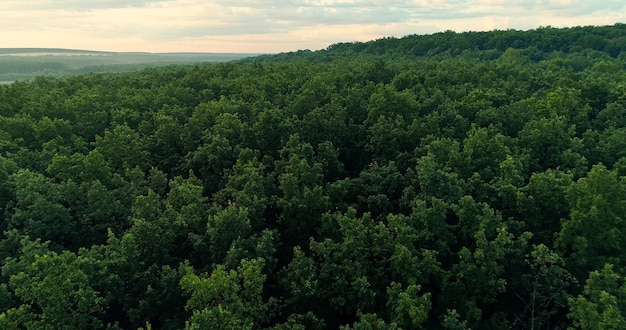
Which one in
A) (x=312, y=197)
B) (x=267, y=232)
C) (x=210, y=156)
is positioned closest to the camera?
(x=267, y=232)

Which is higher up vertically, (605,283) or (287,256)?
(605,283)

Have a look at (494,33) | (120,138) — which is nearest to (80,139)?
(120,138)

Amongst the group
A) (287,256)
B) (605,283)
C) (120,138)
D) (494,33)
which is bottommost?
(287,256)

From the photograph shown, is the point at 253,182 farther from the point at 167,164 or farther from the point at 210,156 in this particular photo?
the point at 167,164

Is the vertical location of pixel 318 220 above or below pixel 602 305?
above

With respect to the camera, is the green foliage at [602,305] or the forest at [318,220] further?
the forest at [318,220]

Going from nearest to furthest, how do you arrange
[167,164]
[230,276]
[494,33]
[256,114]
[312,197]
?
[230,276] → [312,197] → [167,164] → [256,114] → [494,33]

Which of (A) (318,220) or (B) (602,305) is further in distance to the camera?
(A) (318,220)

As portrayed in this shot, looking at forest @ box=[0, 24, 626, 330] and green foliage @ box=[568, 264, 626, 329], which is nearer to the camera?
green foliage @ box=[568, 264, 626, 329]
